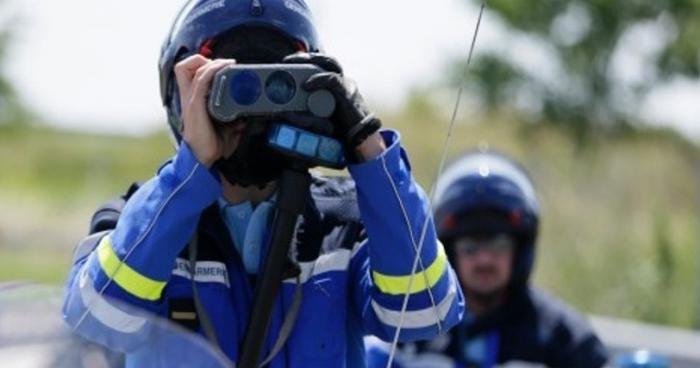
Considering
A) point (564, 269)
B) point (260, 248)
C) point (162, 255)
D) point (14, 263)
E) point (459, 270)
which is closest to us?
point (162, 255)

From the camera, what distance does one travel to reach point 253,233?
3.89 m

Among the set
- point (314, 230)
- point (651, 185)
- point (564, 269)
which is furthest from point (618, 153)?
point (314, 230)

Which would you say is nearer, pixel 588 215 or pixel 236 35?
pixel 236 35

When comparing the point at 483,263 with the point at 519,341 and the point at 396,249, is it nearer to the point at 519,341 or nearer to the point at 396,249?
the point at 519,341

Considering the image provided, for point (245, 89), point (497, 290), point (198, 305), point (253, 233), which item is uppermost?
point (245, 89)

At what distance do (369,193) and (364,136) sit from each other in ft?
0.35

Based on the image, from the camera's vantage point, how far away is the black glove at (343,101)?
142 inches

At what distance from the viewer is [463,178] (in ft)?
23.0

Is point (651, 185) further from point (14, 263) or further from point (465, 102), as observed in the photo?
point (14, 263)

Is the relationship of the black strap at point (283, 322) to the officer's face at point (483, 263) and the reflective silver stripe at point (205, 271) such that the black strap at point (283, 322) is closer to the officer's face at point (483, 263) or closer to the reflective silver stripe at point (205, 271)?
the reflective silver stripe at point (205, 271)

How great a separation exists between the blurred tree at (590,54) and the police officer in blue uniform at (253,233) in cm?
1509

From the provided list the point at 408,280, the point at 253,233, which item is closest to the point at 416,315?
the point at 408,280

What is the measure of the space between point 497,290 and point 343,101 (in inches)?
122

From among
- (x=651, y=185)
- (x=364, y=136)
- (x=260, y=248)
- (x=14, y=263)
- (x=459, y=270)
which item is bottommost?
(x=14, y=263)
